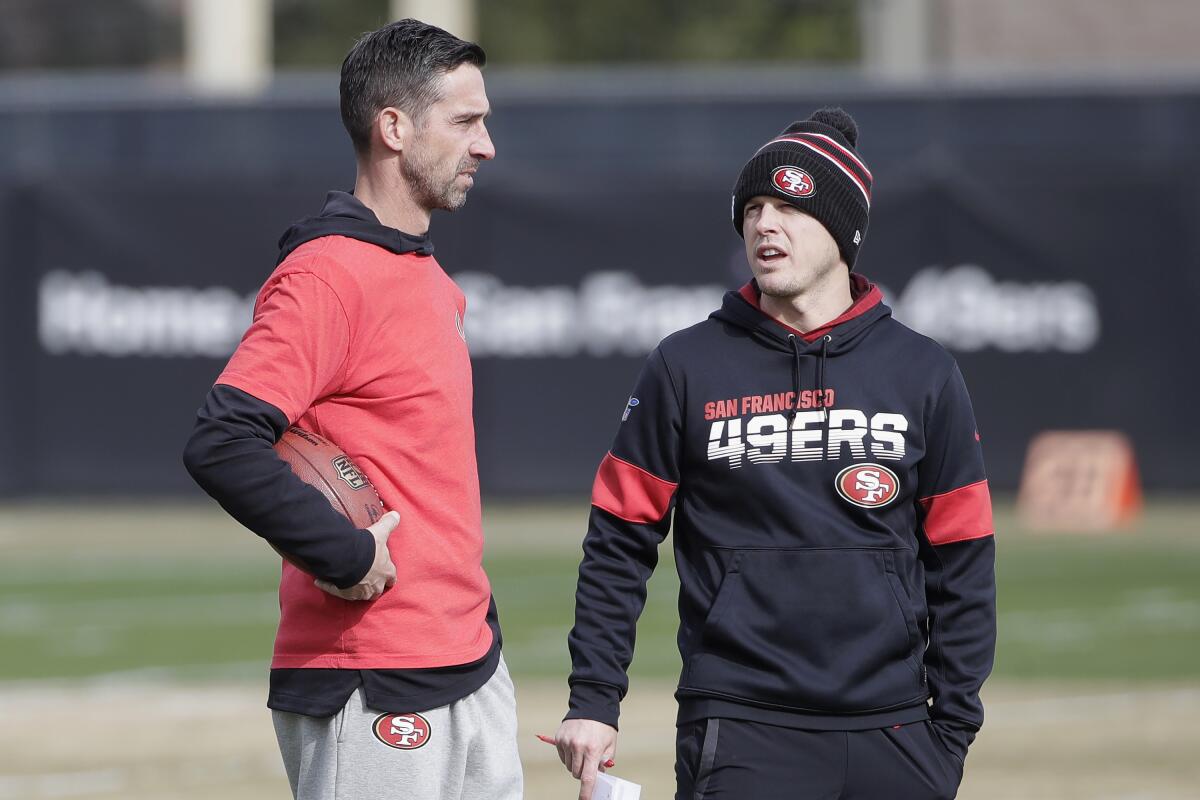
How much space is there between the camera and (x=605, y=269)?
1914 centimetres

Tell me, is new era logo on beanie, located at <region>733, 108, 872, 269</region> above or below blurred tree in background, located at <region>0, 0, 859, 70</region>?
below

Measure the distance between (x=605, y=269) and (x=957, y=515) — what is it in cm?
1512

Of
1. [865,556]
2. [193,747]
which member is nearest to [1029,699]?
[193,747]

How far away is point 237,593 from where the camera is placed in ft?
47.4

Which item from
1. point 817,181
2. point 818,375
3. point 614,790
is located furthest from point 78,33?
point 614,790

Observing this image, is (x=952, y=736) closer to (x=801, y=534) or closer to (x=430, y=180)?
(x=801, y=534)

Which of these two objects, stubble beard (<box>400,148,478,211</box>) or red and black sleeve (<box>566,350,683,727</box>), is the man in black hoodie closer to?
red and black sleeve (<box>566,350,683,727</box>)

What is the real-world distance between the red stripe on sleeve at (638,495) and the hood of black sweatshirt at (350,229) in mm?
640

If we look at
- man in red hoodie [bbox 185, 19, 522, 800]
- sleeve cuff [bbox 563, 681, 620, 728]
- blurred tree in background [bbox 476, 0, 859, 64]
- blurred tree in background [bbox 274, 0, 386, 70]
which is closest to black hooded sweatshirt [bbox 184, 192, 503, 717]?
man in red hoodie [bbox 185, 19, 522, 800]

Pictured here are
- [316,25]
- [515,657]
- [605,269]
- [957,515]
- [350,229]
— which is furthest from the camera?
[316,25]

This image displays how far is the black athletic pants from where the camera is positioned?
396cm

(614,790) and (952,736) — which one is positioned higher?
(952,736)

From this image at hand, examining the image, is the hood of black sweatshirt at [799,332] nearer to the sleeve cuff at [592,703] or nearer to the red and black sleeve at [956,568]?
the red and black sleeve at [956,568]

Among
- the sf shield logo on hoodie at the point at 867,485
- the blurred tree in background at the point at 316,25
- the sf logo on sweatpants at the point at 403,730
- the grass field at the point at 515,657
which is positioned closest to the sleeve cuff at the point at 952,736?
the sf shield logo on hoodie at the point at 867,485
